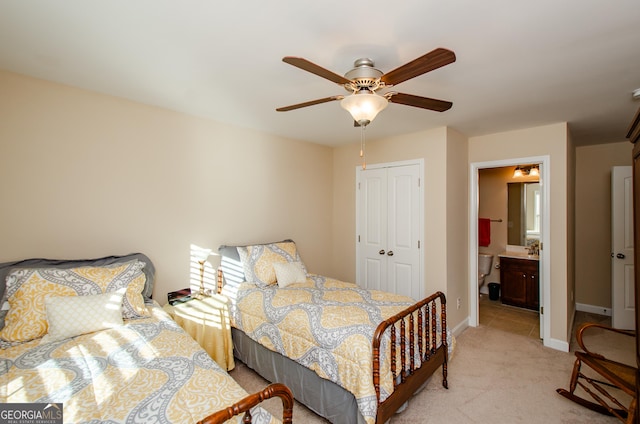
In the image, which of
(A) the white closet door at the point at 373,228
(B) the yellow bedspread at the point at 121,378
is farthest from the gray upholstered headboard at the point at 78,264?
(A) the white closet door at the point at 373,228

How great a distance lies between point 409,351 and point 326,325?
610 mm

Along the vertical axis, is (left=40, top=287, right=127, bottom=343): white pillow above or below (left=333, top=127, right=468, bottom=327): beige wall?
below

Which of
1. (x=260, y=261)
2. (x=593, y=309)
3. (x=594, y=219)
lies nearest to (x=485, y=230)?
(x=594, y=219)

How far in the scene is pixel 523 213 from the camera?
15.7 ft

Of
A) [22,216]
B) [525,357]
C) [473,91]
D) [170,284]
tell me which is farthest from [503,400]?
[22,216]

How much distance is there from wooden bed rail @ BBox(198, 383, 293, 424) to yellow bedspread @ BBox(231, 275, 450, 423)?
2.65ft

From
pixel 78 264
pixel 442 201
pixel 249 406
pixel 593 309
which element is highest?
pixel 442 201

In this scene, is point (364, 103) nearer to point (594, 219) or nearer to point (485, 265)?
point (485, 265)

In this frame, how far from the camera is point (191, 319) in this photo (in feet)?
8.00

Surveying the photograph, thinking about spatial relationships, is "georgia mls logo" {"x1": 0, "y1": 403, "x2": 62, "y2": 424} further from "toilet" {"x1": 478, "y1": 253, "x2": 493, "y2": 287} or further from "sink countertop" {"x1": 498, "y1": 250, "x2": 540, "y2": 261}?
"toilet" {"x1": 478, "y1": 253, "x2": 493, "y2": 287}

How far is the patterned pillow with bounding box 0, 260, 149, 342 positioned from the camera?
1.75 m

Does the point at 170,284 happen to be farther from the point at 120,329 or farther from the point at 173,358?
the point at 173,358

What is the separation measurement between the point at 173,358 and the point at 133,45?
5.83 ft

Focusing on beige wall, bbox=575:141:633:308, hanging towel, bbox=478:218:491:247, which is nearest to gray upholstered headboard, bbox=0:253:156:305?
hanging towel, bbox=478:218:491:247
